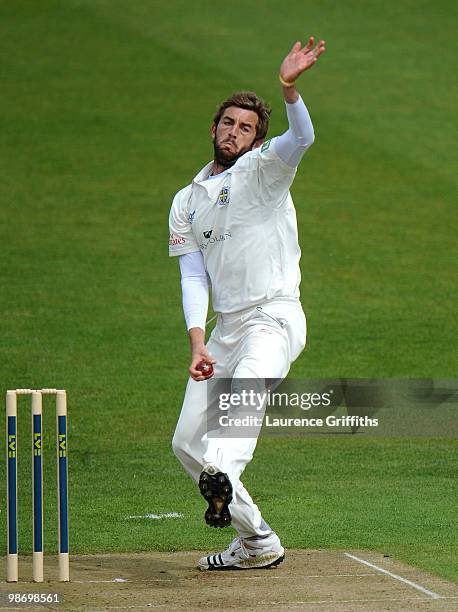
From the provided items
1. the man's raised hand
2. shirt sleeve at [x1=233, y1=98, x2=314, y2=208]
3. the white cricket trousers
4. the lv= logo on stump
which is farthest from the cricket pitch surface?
the man's raised hand

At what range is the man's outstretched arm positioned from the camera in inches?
224

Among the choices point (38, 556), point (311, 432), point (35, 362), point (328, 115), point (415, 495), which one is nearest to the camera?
point (38, 556)

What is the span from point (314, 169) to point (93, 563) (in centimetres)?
1336

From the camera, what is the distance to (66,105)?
21844 millimetres

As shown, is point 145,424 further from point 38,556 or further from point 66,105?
point 66,105

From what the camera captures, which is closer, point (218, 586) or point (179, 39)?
point (218, 586)

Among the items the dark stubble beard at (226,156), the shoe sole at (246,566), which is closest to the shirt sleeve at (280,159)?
the dark stubble beard at (226,156)

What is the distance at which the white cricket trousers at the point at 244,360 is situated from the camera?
5902mm

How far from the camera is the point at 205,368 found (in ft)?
19.5

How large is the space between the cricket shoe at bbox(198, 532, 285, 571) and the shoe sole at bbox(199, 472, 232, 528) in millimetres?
863

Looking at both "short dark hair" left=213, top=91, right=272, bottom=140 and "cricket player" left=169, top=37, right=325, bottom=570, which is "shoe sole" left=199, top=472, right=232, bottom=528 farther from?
"short dark hair" left=213, top=91, right=272, bottom=140

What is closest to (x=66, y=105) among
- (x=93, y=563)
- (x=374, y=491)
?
(x=374, y=491)

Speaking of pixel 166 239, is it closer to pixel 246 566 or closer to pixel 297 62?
pixel 246 566

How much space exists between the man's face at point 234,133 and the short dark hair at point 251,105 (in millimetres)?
23
